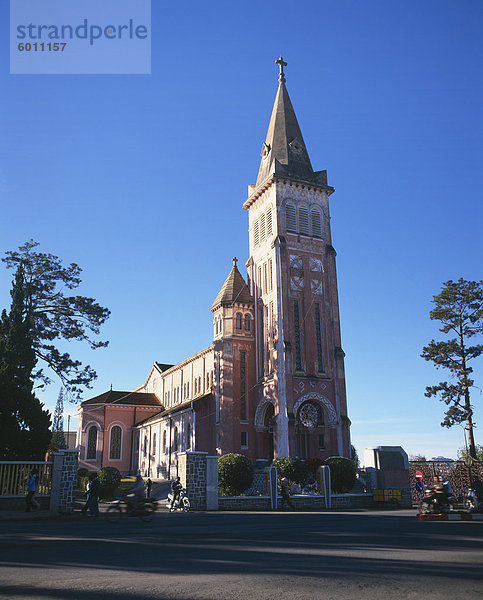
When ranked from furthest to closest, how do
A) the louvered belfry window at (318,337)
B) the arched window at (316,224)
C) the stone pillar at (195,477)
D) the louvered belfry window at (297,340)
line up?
the arched window at (316,224) < the louvered belfry window at (318,337) < the louvered belfry window at (297,340) < the stone pillar at (195,477)

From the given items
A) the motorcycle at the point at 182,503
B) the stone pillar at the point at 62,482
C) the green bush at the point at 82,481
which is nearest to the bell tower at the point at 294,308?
the green bush at the point at 82,481

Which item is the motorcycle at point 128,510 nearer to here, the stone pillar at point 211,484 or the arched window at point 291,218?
the stone pillar at point 211,484

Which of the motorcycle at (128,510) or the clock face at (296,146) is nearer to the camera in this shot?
the motorcycle at (128,510)

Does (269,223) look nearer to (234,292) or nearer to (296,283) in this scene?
(296,283)

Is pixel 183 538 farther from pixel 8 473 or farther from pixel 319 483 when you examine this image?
pixel 319 483

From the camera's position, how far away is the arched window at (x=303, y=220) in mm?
41156

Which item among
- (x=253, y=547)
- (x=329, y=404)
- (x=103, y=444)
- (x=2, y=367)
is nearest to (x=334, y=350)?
(x=329, y=404)

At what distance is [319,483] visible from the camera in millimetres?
25094

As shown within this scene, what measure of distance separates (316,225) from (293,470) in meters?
21.4

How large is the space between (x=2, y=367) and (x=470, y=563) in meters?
23.6

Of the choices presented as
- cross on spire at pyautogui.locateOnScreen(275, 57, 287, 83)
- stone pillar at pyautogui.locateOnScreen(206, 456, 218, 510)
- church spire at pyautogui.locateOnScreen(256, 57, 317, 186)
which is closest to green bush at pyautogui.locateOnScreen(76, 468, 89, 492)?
stone pillar at pyautogui.locateOnScreen(206, 456, 218, 510)

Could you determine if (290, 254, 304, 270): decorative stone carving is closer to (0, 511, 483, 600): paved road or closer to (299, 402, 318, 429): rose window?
(299, 402, 318, 429): rose window

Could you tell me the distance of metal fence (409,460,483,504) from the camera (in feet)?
85.8

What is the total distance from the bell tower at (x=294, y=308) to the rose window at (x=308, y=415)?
0.23 ft
